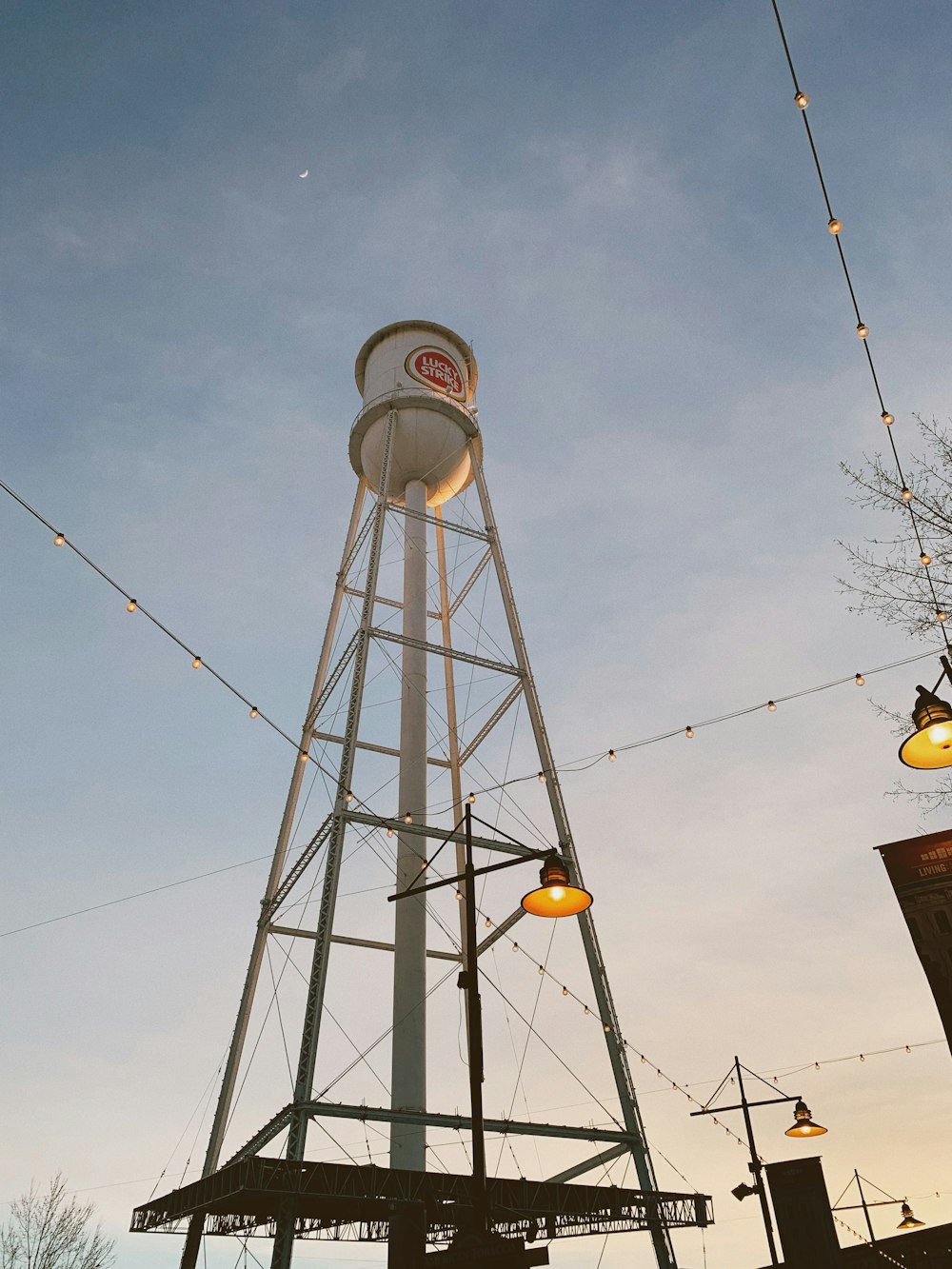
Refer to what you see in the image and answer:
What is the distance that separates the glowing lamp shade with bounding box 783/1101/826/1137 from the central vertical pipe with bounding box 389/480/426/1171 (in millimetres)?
6774

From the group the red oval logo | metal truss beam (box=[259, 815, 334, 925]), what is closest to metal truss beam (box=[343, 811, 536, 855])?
metal truss beam (box=[259, 815, 334, 925])

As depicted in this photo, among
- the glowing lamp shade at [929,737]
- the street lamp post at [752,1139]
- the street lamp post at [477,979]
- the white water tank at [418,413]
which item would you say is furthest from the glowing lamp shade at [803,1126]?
the white water tank at [418,413]

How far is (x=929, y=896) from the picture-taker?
280 inches

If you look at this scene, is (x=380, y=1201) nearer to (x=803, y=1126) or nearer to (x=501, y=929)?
(x=501, y=929)

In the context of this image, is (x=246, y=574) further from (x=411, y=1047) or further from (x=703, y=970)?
(x=703, y=970)

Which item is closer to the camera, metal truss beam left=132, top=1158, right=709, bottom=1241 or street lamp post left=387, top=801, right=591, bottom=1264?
street lamp post left=387, top=801, right=591, bottom=1264

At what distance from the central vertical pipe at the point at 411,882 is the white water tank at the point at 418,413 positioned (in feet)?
3.87

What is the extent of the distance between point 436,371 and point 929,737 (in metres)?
19.6

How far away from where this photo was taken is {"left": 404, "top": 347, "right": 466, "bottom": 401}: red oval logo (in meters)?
24.3

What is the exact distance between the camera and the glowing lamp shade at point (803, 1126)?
1769cm

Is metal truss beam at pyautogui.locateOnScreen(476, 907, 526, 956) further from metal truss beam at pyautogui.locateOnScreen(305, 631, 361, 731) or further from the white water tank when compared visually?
the white water tank

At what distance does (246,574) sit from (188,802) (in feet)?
16.6

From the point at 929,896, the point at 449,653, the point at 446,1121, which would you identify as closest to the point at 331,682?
the point at 449,653

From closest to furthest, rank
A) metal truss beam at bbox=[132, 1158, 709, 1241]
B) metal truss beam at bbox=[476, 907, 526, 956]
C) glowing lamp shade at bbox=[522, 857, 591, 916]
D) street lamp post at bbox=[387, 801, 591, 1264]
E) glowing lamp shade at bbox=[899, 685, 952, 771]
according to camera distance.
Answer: glowing lamp shade at bbox=[899, 685, 952, 771]
street lamp post at bbox=[387, 801, 591, 1264]
glowing lamp shade at bbox=[522, 857, 591, 916]
metal truss beam at bbox=[132, 1158, 709, 1241]
metal truss beam at bbox=[476, 907, 526, 956]
